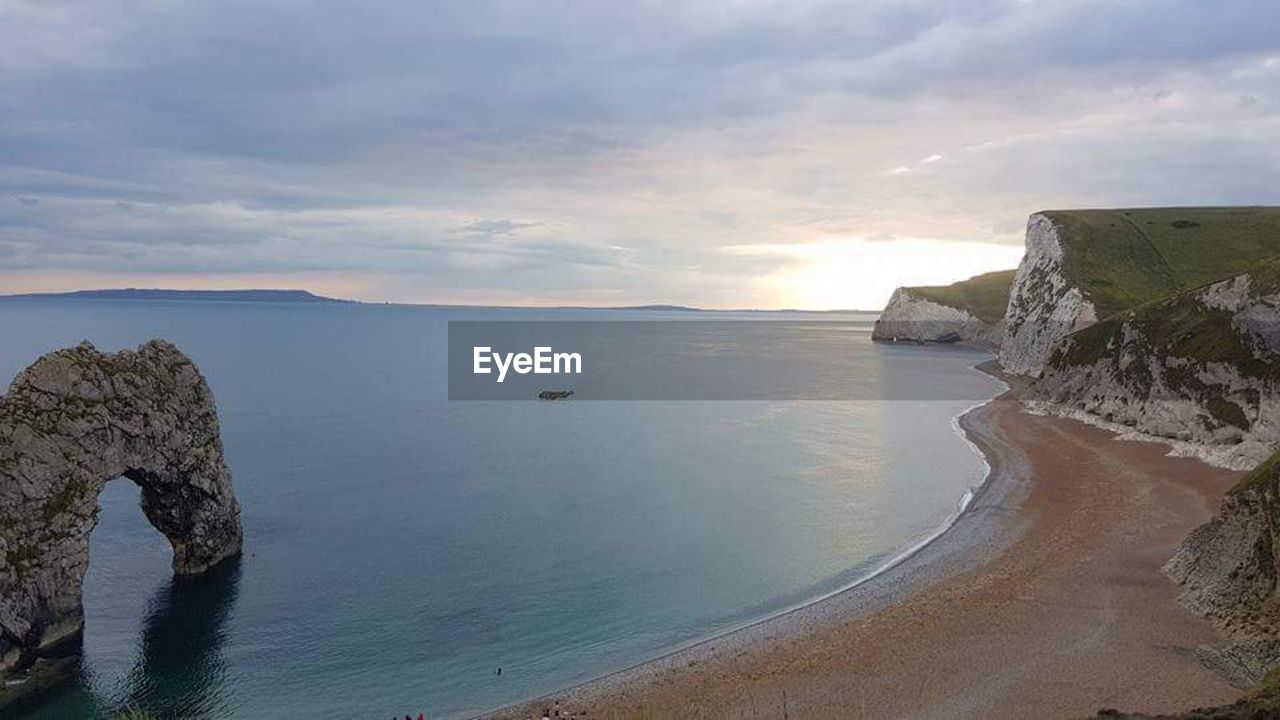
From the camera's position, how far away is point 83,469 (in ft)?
117

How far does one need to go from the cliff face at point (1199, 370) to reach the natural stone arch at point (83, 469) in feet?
223

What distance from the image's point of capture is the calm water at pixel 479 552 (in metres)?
32.8

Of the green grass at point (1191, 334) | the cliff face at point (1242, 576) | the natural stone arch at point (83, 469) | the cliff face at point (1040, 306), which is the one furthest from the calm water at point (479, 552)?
the cliff face at point (1040, 306)

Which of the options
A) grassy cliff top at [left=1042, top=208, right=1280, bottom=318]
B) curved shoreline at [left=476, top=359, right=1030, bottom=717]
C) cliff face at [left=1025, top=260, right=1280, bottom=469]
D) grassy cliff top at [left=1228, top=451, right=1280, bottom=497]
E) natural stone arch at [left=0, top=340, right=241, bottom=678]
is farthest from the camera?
grassy cliff top at [left=1042, top=208, right=1280, bottom=318]

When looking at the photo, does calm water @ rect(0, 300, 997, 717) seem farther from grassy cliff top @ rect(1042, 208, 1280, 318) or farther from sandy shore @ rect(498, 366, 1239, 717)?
grassy cliff top @ rect(1042, 208, 1280, 318)

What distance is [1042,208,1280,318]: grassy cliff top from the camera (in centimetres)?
12450

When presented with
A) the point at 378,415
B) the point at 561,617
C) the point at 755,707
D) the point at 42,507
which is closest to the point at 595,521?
the point at 561,617

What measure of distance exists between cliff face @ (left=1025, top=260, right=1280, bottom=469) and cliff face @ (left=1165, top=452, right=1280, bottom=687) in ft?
83.3

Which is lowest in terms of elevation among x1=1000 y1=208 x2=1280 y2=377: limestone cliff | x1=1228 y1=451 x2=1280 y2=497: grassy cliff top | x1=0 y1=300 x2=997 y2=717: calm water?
x1=0 y1=300 x2=997 y2=717: calm water

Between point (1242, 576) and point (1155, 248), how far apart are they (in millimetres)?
127218

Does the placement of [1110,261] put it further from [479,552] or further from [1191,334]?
[479,552]

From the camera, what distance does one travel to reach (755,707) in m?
29.0

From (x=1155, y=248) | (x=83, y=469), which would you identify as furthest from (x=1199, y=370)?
(x=1155, y=248)

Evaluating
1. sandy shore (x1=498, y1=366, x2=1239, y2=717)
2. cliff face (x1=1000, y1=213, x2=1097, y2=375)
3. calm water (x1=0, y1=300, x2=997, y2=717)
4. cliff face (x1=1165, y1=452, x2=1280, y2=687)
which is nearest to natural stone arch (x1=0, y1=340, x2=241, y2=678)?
calm water (x1=0, y1=300, x2=997, y2=717)
